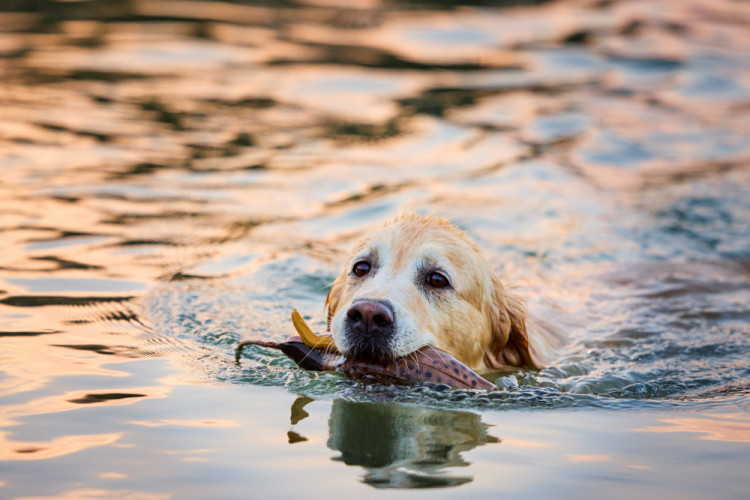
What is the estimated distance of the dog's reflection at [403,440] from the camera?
3.96 metres

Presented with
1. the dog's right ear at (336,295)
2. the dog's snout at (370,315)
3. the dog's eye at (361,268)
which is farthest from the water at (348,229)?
the dog's eye at (361,268)

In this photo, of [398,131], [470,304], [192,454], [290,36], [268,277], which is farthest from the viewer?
[290,36]

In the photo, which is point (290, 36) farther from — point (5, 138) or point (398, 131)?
point (5, 138)


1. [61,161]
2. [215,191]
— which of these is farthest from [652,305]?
[61,161]

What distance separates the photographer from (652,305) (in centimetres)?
792

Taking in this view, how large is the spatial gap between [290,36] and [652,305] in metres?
12.2

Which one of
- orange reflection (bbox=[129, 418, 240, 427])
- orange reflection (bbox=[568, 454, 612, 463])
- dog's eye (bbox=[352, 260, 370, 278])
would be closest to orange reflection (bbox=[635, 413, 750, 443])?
orange reflection (bbox=[568, 454, 612, 463])

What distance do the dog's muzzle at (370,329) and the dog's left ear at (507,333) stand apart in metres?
1.28

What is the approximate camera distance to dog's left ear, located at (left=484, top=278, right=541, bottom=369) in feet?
20.0

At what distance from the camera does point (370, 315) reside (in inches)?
194

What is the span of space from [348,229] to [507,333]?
3.61 meters

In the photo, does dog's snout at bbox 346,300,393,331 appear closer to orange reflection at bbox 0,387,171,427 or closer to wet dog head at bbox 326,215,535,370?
wet dog head at bbox 326,215,535,370

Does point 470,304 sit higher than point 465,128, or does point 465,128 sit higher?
point 465,128

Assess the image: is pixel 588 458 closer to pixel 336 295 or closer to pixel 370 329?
pixel 370 329
